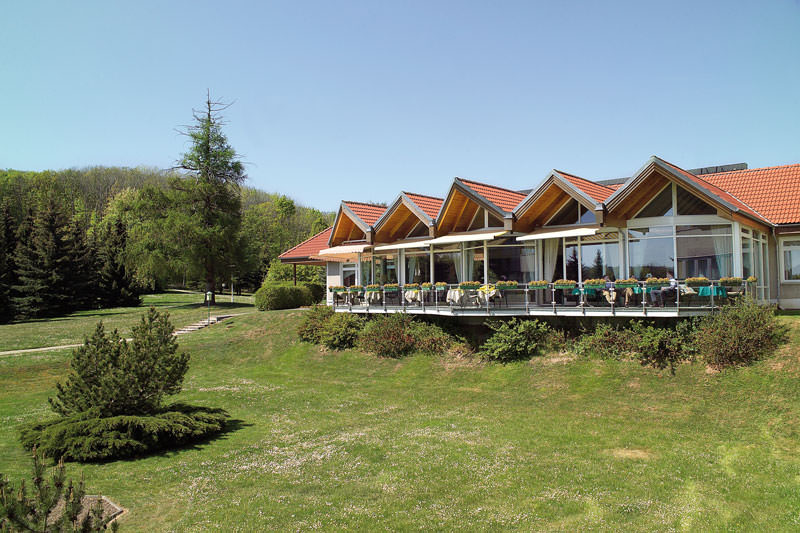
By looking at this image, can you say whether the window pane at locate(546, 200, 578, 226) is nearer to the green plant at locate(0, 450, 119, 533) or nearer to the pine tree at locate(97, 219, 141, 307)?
the green plant at locate(0, 450, 119, 533)

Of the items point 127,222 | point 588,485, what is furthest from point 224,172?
point 588,485

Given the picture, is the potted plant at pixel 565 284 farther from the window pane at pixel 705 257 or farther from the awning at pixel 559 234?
the window pane at pixel 705 257

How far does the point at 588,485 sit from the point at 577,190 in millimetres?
12543

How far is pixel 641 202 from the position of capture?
1988 cm

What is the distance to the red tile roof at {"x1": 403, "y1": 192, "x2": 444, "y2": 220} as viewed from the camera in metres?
25.9

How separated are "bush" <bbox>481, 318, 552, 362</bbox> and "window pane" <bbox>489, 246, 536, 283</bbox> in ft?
8.72

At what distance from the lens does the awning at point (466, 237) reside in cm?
2173

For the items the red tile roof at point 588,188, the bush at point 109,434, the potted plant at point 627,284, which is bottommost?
the bush at point 109,434

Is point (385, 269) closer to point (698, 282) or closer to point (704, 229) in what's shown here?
point (704, 229)

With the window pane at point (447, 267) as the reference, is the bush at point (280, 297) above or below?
below

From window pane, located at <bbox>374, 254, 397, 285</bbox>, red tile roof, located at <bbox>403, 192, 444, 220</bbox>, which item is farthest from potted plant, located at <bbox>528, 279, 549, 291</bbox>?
window pane, located at <bbox>374, 254, 397, 285</bbox>

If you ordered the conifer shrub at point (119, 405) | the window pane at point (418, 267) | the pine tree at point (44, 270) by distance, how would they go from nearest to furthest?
1. the conifer shrub at point (119, 405)
2. the window pane at point (418, 267)
3. the pine tree at point (44, 270)

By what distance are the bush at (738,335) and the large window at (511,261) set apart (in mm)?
7082

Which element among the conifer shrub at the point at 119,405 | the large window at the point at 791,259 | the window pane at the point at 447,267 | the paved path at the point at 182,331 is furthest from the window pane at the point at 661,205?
the paved path at the point at 182,331
